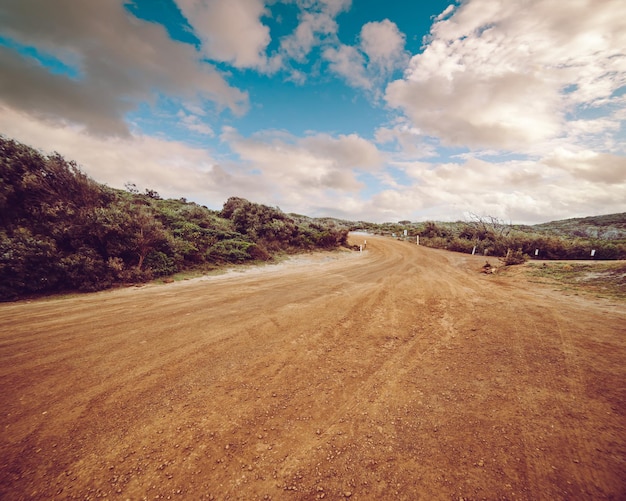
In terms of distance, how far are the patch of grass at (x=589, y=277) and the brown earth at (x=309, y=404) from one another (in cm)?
312

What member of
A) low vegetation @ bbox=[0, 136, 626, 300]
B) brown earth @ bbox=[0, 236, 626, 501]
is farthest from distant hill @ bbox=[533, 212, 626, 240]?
brown earth @ bbox=[0, 236, 626, 501]

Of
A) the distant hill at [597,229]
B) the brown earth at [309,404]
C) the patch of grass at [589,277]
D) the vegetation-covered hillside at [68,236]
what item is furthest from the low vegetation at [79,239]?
→ the distant hill at [597,229]

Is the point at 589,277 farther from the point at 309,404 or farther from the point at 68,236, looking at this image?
the point at 68,236

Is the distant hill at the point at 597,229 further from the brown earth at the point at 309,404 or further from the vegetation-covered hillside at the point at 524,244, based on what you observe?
the brown earth at the point at 309,404

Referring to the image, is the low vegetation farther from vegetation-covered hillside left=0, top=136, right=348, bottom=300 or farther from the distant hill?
the distant hill

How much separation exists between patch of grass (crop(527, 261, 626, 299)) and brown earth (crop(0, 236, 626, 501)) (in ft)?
10.2

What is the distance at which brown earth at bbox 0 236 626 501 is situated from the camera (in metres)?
2.05

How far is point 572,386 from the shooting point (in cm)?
323

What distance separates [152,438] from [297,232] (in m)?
15.9

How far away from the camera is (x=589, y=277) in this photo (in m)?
8.84

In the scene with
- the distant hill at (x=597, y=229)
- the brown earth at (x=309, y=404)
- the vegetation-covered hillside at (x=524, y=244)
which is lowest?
the brown earth at (x=309, y=404)

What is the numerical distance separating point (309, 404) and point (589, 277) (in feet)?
39.1

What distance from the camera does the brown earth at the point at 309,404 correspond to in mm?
2055

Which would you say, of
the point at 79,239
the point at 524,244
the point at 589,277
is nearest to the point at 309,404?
the point at 79,239
